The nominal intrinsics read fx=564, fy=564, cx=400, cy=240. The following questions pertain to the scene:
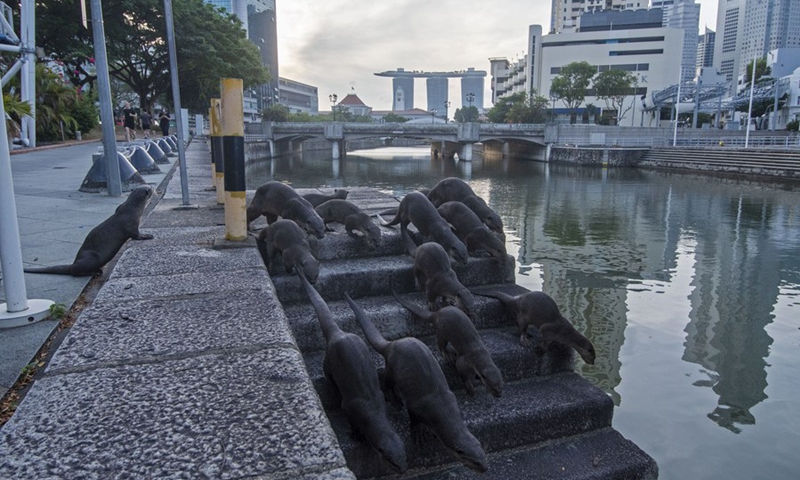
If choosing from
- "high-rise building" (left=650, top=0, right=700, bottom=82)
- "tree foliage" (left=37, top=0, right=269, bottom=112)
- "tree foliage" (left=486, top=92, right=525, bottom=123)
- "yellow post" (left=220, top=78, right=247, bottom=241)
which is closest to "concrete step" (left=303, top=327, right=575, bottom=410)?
"yellow post" (left=220, top=78, right=247, bottom=241)

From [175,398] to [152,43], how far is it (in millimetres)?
40306

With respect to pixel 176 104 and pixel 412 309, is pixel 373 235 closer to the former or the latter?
pixel 412 309

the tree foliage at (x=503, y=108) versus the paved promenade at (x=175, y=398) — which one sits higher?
the tree foliage at (x=503, y=108)

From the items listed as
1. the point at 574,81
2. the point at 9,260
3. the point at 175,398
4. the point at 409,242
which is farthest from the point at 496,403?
the point at 574,81

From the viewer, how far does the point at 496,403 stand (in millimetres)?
4074

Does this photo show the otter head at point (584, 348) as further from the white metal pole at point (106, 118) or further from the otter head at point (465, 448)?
the white metal pole at point (106, 118)

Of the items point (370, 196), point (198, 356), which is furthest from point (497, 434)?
point (370, 196)

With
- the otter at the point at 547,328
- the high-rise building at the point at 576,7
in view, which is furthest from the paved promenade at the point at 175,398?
the high-rise building at the point at 576,7

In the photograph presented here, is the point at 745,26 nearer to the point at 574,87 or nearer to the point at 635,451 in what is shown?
the point at 574,87

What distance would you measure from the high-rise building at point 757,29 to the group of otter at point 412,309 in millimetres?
166026

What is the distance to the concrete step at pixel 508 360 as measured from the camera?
14.0 ft

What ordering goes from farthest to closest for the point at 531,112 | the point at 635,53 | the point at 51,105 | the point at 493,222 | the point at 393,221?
the point at 635,53, the point at 531,112, the point at 51,105, the point at 493,222, the point at 393,221

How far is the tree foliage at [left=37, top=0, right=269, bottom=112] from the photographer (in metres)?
28.9

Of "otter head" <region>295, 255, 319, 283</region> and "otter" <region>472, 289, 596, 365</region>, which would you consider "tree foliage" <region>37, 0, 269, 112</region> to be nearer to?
"otter head" <region>295, 255, 319, 283</region>
